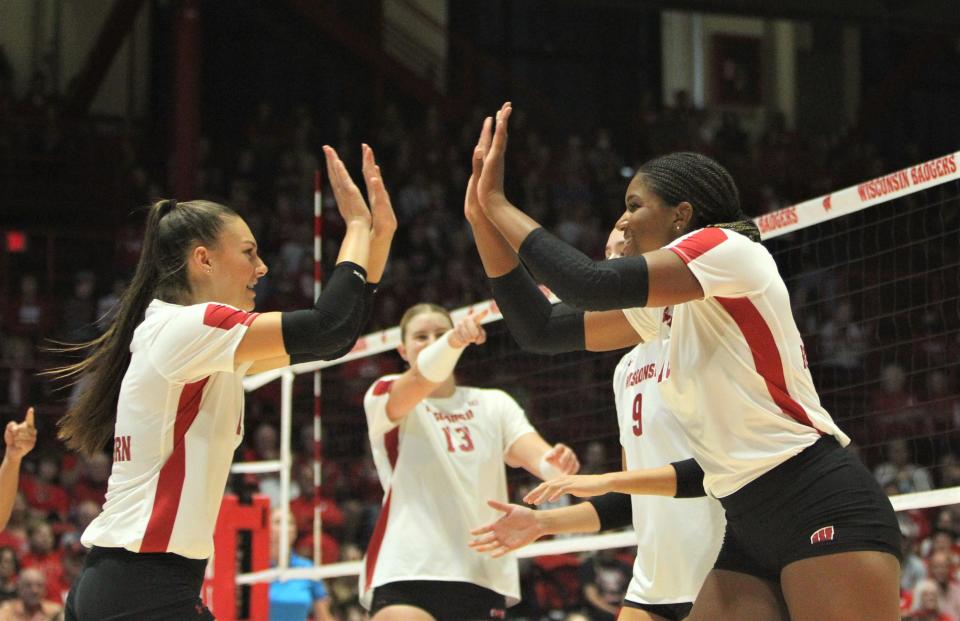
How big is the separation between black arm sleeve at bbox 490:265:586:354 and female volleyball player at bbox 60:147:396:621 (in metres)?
0.42

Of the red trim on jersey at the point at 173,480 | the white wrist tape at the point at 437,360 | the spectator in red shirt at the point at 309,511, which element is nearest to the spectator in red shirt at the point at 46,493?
the spectator in red shirt at the point at 309,511

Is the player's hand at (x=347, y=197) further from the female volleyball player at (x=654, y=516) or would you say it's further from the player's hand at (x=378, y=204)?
the female volleyball player at (x=654, y=516)

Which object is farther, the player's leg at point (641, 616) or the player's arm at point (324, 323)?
the player's leg at point (641, 616)

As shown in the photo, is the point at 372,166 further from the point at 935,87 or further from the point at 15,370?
the point at 935,87

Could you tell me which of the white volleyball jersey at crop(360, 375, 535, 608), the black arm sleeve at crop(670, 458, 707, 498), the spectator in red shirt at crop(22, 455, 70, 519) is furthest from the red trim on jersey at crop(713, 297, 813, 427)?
the spectator in red shirt at crop(22, 455, 70, 519)

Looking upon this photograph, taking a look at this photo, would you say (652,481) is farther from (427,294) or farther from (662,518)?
(427,294)

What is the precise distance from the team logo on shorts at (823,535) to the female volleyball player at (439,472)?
2.01 m

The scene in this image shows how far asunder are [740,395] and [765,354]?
4.7 inches

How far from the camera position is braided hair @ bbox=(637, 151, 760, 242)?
337cm

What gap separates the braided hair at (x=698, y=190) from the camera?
337 centimetres

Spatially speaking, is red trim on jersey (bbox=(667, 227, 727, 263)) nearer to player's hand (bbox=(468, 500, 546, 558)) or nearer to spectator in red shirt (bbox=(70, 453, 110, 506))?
player's hand (bbox=(468, 500, 546, 558))

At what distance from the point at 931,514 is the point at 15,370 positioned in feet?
28.3

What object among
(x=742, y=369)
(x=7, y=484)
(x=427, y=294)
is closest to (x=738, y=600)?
(x=742, y=369)

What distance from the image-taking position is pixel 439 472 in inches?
213
